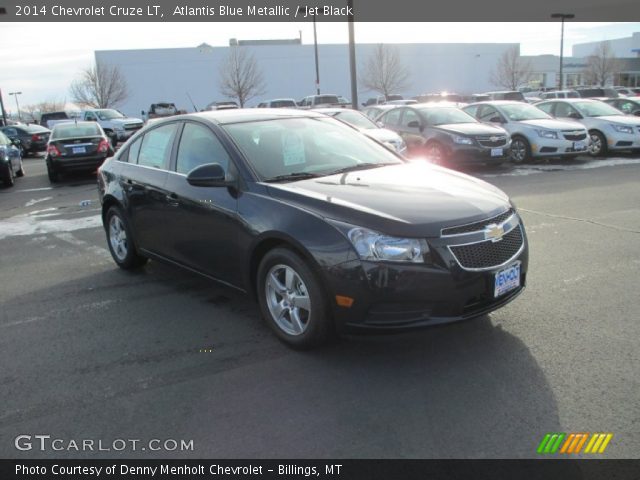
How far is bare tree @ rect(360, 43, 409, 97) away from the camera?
5903 centimetres

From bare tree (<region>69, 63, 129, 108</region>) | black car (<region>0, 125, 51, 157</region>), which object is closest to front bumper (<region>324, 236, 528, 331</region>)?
black car (<region>0, 125, 51, 157</region>)

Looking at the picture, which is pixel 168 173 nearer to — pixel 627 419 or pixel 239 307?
pixel 239 307

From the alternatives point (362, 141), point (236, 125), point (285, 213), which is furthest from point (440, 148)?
point (285, 213)

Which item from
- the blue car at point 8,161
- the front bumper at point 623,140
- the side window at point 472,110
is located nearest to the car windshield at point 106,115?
the blue car at point 8,161

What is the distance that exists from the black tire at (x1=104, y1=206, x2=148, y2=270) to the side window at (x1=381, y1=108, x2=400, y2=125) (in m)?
9.88

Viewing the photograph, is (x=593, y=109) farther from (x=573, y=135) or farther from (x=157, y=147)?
(x=157, y=147)

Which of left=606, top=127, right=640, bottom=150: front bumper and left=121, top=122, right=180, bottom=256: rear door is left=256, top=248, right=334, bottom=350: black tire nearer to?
left=121, top=122, right=180, bottom=256: rear door

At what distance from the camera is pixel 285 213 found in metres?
3.82

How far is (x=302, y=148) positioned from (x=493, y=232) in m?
1.80

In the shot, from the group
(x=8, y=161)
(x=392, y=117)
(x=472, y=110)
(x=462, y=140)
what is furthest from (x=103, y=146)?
(x=472, y=110)

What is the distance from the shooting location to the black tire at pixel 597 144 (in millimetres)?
15383

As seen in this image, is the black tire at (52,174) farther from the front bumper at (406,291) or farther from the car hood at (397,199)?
the front bumper at (406,291)

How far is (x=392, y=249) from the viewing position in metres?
3.40
